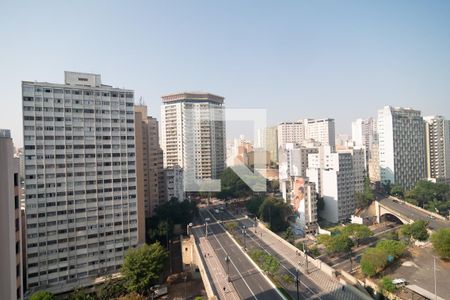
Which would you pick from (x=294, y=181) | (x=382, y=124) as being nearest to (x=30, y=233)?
(x=294, y=181)

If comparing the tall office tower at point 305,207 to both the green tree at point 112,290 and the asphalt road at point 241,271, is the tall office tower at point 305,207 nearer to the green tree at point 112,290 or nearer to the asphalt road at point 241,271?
the asphalt road at point 241,271

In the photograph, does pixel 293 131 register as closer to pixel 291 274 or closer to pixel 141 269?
pixel 291 274

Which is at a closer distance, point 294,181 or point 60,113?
point 60,113

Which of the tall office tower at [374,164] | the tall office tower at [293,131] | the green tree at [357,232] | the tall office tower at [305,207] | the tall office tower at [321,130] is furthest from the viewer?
the tall office tower at [321,130]

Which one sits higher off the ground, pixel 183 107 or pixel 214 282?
pixel 183 107

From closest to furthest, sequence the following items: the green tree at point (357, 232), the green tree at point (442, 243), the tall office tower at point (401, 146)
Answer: the green tree at point (442, 243) < the green tree at point (357, 232) < the tall office tower at point (401, 146)

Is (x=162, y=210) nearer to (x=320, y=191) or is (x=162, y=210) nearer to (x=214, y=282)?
(x=214, y=282)

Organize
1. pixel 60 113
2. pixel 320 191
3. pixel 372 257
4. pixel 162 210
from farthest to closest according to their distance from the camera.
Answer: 1. pixel 320 191
2. pixel 162 210
3. pixel 60 113
4. pixel 372 257

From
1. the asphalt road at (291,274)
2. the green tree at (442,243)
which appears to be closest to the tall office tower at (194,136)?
the asphalt road at (291,274)
